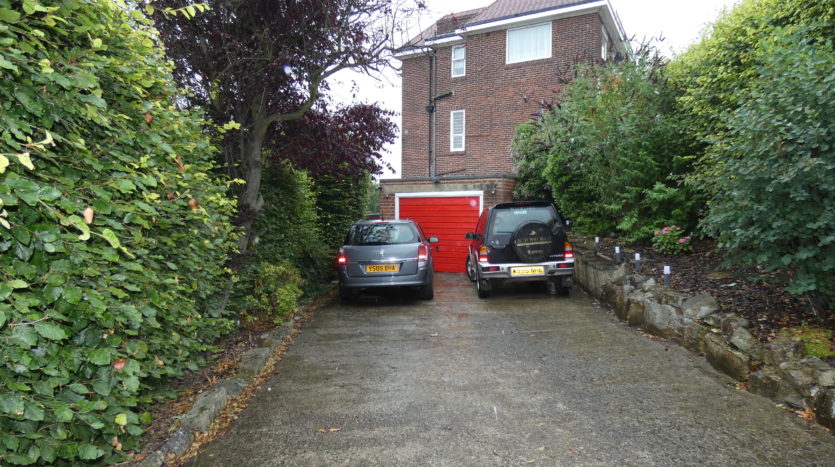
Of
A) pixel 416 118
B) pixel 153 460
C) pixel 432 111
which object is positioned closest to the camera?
pixel 153 460

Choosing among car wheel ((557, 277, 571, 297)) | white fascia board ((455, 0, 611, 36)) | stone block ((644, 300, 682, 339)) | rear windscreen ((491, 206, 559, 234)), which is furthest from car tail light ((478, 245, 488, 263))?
white fascia board ((455, 0, 611, 36))

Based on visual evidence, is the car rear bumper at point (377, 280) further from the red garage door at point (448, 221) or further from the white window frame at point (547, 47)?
the white window frame at point (547, 47)

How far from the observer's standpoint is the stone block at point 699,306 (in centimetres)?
518

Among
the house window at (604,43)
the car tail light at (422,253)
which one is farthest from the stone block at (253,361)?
the house window at (604,43)

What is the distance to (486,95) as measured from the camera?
16688mm

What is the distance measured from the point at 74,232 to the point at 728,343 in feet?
18.5

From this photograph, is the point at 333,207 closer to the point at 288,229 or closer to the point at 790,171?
the point at 288,229

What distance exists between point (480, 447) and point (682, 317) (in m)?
3.66

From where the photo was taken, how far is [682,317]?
5398 mm

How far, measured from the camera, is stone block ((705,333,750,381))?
4.19 metres

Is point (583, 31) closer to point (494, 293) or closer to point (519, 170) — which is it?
point (519, 170)

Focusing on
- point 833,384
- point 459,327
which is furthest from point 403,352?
point 833,384

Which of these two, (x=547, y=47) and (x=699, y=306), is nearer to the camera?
(x=699, y=306)

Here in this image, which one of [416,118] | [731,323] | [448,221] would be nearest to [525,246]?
[731,323]
